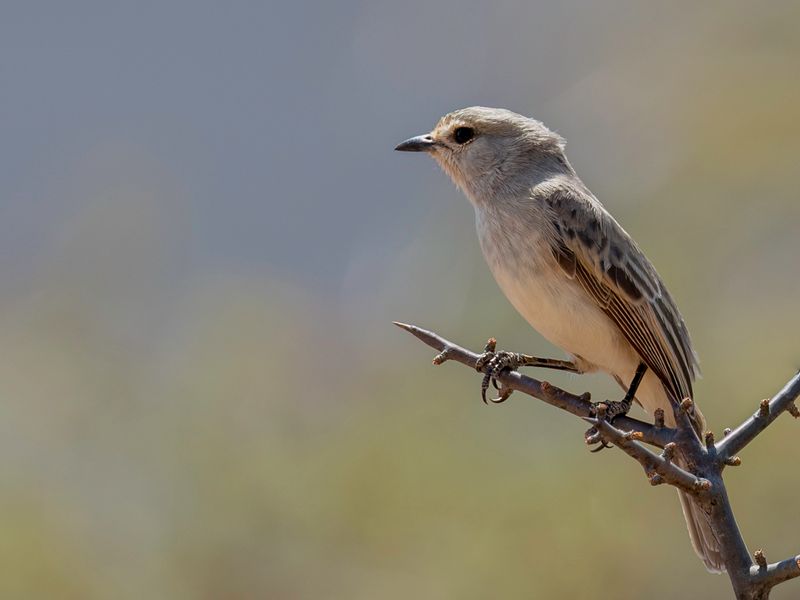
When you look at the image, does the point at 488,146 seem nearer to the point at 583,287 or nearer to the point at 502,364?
the point at 583,287

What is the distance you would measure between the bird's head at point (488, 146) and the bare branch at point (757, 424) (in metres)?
2.26

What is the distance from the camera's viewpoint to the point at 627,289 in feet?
12.9

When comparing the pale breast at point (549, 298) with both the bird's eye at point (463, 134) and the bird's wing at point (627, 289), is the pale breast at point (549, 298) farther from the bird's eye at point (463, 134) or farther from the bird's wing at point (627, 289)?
the bird's eye at point (463, 134)

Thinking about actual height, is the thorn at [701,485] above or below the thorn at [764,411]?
below

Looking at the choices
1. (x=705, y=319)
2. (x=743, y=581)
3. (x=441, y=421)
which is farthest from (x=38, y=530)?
(x=743, y=581)

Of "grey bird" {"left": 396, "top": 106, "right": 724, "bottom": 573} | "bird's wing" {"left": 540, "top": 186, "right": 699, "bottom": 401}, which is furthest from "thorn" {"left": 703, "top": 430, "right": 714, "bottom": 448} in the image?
"bird's wing" {"left": 540, "top": 186, "right": 699, "bottom": 401}

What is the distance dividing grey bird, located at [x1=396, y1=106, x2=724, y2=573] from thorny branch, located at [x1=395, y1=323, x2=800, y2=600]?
3.83 feet

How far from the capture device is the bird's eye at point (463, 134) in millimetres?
4633

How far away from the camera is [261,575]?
6516 millimetres

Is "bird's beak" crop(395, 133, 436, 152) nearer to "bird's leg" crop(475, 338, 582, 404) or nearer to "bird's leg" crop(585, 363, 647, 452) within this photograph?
"bird's leg" crop(475, 338, 582, 404)

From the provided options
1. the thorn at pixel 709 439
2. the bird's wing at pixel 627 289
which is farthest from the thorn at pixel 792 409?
the bird's wing at pixel 627 289

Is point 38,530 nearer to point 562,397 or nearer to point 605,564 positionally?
point 605,564

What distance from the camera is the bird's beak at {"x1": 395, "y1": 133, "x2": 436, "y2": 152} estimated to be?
15.0 ft

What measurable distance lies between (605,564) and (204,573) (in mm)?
2602
